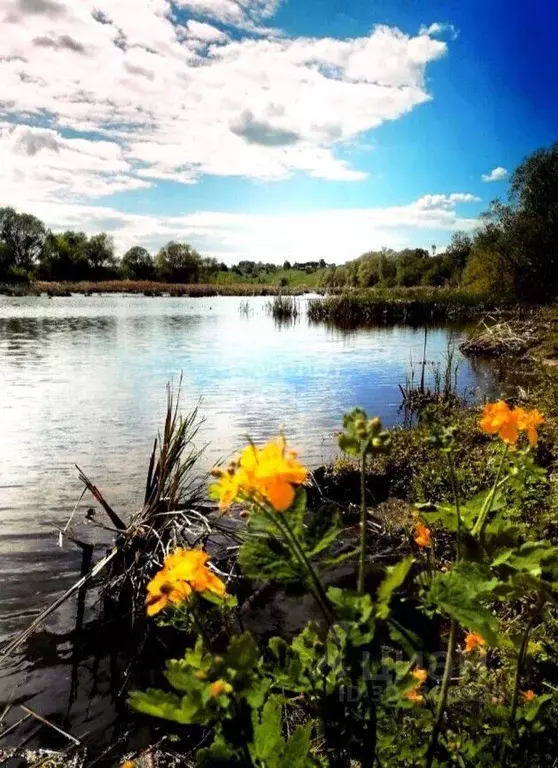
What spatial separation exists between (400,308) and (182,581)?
34.8 meters

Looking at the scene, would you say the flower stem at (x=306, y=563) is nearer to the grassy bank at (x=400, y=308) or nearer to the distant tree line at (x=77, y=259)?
the grassy bank at (x=400, y=308)

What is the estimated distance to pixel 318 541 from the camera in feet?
3.63

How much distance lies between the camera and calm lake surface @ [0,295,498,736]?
5.39m

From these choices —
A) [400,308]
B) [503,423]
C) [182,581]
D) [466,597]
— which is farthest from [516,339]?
[182,581]

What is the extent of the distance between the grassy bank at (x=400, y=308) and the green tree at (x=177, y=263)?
222 feet

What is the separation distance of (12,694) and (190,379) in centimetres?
1172

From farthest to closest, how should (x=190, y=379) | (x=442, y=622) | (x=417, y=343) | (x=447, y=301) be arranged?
(x=447, y=301) → (x=417, y=343) → (x=190, y=379) → (x=442, y=622)

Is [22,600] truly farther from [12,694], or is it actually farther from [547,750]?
[547,750]

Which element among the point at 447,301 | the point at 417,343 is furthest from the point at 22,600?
the point at 447,301

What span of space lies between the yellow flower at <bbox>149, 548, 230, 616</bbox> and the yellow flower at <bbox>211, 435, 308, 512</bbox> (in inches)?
10.2

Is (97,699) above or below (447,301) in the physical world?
below

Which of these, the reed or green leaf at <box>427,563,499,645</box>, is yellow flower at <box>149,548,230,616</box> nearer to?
green leaf at <box>427,563,499,645</box>

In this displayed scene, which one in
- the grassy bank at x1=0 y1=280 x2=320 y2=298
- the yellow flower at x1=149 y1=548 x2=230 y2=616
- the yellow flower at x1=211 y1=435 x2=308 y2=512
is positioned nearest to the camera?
the yellow flower at x1=211 y1=435 x2=308 y2=512

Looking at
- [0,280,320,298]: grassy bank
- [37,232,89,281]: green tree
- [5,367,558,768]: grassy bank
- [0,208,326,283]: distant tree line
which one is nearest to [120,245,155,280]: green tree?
[0,208,326,283]: distant tree line
